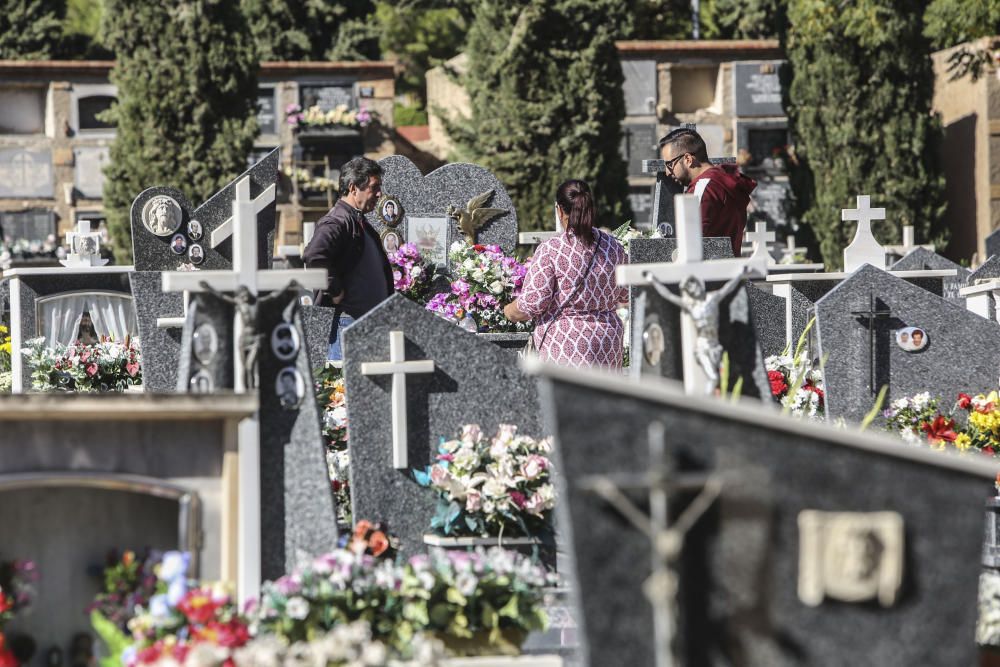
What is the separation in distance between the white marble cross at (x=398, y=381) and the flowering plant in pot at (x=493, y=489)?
0.48 ft

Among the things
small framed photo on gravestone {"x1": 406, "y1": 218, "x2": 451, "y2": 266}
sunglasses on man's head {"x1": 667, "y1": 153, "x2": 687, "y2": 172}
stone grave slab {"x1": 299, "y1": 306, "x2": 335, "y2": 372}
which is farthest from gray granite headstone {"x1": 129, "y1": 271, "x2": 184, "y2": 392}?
sunglasses on man's head {"x1": 667, "y1": 153, "x2": 687, "y2": 172}

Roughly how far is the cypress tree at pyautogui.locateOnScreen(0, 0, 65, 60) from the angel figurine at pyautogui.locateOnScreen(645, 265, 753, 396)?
24.7 meters

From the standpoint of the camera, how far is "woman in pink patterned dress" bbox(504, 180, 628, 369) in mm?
6289

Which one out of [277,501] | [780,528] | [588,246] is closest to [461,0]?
[588,246]

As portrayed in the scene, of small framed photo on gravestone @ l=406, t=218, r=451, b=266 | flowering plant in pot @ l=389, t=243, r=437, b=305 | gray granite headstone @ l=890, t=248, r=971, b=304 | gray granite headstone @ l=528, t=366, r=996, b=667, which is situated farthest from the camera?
gray granite headstone @ l=890, t=248, r=971, b=304

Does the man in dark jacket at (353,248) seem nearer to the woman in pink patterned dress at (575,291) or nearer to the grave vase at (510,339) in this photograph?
the woman in pink patterned dress at (575,291)

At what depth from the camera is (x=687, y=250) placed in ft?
17.9

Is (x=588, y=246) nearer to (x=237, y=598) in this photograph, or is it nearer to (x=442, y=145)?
(x=237, y=598)

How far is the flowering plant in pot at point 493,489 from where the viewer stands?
5.58 m

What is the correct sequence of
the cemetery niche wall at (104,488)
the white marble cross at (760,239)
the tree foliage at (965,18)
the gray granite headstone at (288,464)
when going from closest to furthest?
1. the cemetery niche wall at (104,488)
2. the gray granite headstone at (288,464)
3. the white marble cross at (760,239)
4. the tree foliage at (965,18)

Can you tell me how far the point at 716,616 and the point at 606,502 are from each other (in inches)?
13.2

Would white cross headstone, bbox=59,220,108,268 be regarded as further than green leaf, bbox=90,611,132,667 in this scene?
Yes

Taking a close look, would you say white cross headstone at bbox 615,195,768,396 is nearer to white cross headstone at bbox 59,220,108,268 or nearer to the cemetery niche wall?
the cemetery niche wall

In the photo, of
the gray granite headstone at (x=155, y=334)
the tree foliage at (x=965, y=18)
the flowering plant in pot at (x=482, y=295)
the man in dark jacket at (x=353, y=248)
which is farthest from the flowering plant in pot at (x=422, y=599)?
the tree foliage at (x=965, y=18)
